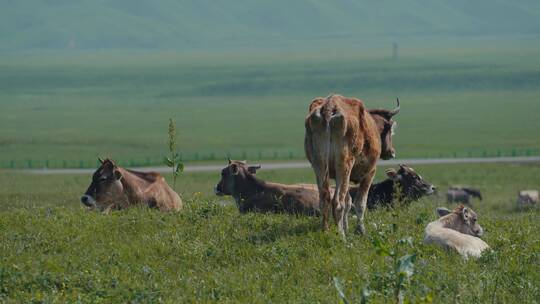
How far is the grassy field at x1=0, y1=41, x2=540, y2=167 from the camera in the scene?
85812mm

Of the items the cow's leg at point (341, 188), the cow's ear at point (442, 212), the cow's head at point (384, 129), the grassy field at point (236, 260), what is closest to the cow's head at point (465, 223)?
the grassy field at point (236, 260)

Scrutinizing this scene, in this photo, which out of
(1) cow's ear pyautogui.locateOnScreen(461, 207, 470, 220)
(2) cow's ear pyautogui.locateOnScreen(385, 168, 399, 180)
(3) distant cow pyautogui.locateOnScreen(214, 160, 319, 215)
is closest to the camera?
(1) cow's ear pyautogui.locateOnScreen(461, 207, 470, 220)

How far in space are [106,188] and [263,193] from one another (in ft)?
8.46

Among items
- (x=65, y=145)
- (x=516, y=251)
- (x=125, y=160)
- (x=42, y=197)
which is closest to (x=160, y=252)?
(x=516, y=251)

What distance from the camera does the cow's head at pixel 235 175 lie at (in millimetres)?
19438

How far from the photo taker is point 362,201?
50.0 feet

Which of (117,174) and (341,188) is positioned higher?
(341,188)

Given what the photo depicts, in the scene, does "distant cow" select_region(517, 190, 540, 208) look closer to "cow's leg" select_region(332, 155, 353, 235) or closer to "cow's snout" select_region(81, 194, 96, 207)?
"cow's snout" select_region(81, 194, 96, 207)

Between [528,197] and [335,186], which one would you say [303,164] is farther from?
[335,186]

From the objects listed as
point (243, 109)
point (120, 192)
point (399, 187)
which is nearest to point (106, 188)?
point (120, 192)

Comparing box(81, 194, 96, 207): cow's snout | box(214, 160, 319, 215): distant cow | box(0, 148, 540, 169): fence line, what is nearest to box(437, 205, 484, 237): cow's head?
box(214, 160, 319, 215): distant cow

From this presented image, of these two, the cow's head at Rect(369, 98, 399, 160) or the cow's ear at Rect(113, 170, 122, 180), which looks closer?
the cow's head at Rect(369, 98, 399, 160)

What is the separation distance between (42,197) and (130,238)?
63.3ft

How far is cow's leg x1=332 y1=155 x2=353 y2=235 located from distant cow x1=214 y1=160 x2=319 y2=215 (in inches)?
107
